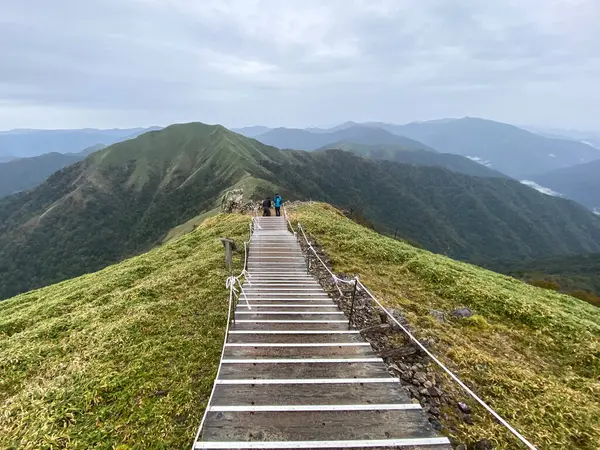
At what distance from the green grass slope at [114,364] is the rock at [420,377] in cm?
426

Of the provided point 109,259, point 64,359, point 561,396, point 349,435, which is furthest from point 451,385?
point 109,259

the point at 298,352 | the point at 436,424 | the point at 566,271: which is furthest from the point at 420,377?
the point at 566,271

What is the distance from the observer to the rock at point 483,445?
5.32 meters

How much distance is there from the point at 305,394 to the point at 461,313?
8.69 metres

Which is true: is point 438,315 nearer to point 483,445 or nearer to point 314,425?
point 483,445

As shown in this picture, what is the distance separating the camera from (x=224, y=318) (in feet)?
31.4

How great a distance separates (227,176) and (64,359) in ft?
478

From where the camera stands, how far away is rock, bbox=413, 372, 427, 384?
6.61m

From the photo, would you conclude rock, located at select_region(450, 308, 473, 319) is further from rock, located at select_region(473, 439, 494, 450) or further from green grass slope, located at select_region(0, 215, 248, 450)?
green grass slope, located at select_region(0, 215, 248, 450)

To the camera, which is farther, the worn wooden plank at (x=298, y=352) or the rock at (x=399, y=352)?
the rock at (x=399, y=352)

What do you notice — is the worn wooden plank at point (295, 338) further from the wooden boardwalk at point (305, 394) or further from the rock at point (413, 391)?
the rock at point (413, 391)

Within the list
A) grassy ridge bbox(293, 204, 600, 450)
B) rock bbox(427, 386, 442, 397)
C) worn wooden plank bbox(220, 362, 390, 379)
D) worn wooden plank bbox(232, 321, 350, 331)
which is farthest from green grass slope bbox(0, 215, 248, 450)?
grassy ridge bbox(293, 204, 600, 450)

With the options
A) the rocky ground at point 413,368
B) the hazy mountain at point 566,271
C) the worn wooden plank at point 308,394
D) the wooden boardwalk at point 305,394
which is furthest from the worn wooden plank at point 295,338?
the hazy mountain at point 566,271

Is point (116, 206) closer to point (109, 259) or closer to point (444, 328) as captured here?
A: point (109, 259)
